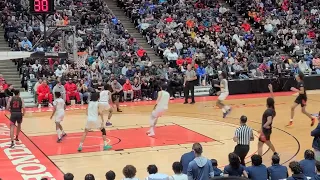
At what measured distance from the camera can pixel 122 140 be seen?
14.4 m

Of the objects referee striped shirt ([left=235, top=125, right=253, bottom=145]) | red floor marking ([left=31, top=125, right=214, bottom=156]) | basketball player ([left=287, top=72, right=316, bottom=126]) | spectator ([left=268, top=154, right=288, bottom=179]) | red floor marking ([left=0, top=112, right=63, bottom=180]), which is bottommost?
red floor marking ([left=0, top=112, right=63, bottom=180])

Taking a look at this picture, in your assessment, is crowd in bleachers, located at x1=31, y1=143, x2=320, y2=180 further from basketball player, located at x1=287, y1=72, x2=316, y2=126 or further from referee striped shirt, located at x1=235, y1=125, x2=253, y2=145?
basketball player, located at x1=287, y1=72, x2=316, y2=126

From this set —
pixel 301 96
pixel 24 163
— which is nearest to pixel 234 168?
pixel 24 163

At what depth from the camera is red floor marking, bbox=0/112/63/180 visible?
10.9 meters

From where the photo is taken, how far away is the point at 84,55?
23.7 m

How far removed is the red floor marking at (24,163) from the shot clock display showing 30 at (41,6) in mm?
3538

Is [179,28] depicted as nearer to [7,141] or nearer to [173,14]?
[173,14]

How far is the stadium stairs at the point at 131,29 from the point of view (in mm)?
27753

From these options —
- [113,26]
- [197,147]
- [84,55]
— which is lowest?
[197,147]

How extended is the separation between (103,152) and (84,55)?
37.5ft

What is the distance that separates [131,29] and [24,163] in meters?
19.1

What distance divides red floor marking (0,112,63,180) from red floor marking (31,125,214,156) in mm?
343

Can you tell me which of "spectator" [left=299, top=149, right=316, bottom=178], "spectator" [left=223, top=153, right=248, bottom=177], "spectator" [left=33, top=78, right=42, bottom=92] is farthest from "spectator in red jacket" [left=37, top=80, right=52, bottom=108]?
"spectator" [left=299, top=149, right=316, bottom=178]

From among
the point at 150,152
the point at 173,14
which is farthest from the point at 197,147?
the point at 173,14
